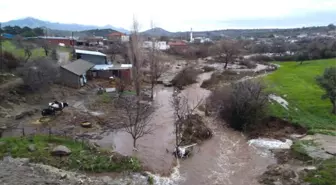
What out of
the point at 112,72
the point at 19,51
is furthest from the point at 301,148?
the point at 19,51

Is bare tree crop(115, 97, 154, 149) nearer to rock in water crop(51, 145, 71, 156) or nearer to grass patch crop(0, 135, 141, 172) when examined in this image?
grass patch crop(0, 135, 141, 172)

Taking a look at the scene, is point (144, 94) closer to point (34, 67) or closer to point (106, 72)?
point (106, 72)

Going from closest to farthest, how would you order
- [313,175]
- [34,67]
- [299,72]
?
[313,175], [34,67], [299,72]

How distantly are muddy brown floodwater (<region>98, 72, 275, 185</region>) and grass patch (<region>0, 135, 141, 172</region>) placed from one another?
148cm

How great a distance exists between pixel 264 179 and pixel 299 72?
3497cm

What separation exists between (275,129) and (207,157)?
7.97 m

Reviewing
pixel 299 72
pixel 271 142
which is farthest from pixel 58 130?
Result: pixel 299 72

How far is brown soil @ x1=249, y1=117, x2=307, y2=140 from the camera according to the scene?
2252cm

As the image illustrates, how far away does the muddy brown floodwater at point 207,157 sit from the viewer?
1652 cm

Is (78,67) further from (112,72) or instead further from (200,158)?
(200,158)

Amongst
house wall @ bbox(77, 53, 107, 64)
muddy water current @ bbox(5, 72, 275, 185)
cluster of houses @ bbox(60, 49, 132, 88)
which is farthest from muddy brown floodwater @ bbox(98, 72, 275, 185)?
house wall @ bbox(77, 53, 107, 64)

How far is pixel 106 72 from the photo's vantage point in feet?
130

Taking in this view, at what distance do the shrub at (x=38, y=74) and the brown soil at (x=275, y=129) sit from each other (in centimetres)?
2121

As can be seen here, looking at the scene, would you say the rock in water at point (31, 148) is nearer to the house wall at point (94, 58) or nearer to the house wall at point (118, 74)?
the house wall at point (118, 74)
